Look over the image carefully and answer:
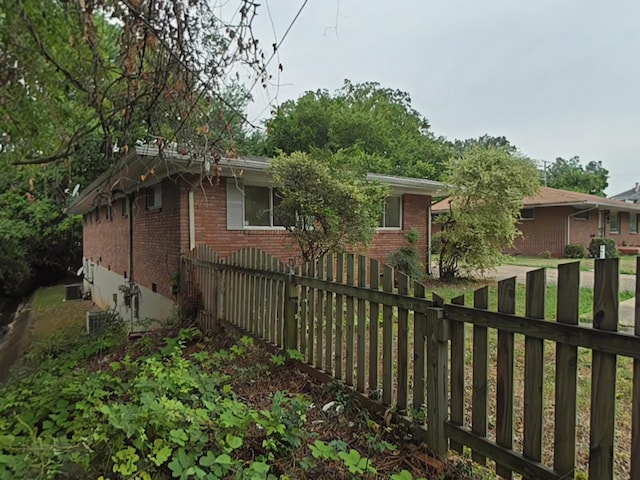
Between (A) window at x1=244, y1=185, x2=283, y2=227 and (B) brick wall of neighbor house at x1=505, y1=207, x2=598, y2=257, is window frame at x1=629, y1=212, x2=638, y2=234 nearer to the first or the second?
(B) brick wall of neighbor house at x1=505, y1=207, x2=598, y2=257

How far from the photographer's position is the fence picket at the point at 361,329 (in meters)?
3.06

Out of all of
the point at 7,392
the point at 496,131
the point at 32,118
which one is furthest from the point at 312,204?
the point at 496,131

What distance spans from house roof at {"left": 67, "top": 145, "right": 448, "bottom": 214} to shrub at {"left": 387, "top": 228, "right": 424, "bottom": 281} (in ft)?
4.68

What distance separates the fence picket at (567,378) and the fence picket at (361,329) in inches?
56.2

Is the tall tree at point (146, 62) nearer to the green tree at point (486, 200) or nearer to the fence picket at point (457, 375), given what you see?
the fence picket at point (457, 375)

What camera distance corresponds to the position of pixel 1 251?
17875 millimetres

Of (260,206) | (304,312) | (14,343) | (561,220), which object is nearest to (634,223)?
(561,220)

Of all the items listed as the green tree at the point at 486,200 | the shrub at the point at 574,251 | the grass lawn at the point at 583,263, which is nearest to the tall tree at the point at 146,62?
the green tree at the point at 486,200

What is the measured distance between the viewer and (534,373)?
77.7 inches

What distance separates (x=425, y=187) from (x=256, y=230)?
5.45 m

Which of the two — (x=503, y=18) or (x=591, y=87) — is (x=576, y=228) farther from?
(x=503, y=18)

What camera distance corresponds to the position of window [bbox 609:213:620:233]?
2290cm

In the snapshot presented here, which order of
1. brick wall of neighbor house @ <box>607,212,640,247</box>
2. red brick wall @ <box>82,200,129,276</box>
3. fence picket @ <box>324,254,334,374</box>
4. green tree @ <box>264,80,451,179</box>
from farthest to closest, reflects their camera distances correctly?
green tree @ <box>264,80,451,179</box>, brick wall of neighbor house @ <box>607,212,640,247</box>, red brick wall @ <box>82,200,129,276</box>, fence picket @ <box>324,254,334,374</box>

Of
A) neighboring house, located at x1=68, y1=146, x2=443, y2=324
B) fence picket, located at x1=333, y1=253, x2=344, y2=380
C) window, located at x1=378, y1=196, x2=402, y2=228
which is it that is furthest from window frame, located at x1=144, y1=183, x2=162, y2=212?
fence picket, located at x1=333, y1=253, x2=344, y2=380
